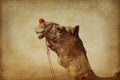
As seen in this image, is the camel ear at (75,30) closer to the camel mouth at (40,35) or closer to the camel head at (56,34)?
the camel head at (56,34)

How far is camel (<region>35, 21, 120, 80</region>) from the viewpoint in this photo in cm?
268

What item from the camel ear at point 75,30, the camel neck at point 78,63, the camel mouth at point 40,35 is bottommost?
the camel neck at point 78,63

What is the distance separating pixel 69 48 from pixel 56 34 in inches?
7.1

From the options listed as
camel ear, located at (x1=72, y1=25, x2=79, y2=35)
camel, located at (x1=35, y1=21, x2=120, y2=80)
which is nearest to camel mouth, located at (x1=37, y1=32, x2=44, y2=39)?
camel, located at (x1=35, y1=21, x2=120, y2=80)

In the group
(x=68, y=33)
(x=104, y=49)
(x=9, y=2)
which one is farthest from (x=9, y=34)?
(x=104, y=49)

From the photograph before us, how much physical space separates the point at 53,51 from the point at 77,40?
0.82ft

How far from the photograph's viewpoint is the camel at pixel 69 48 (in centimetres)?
268

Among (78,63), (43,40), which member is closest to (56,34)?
(43,40)

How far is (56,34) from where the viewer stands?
270cm

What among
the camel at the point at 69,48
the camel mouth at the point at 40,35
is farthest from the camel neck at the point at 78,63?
the camel mouth at the point at 40,35

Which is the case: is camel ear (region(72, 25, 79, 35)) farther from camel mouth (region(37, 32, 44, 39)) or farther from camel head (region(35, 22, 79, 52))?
camel mouth (region(37, 32, 44, 39))

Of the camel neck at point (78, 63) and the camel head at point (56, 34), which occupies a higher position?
the camel head at point (56, 34)

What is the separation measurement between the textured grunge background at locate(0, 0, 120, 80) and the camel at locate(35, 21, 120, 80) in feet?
0.16

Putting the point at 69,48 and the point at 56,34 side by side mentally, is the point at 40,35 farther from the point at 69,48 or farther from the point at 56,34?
the point at 69,48
